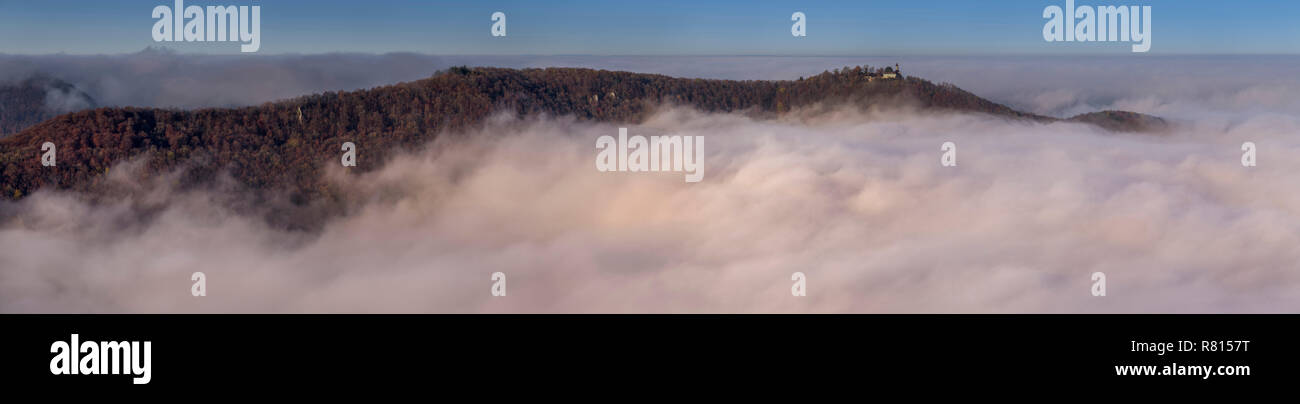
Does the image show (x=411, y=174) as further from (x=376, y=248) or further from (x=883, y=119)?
(x=883, y=119)

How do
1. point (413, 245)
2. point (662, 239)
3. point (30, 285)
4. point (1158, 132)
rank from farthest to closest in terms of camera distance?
point (1158, 132), point (413, 245), point (662, 239), point (30, 285)

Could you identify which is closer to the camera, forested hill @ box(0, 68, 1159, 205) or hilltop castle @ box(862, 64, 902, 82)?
forested hill @ box(0, 68, 1159, 205)

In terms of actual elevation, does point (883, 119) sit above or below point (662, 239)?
above

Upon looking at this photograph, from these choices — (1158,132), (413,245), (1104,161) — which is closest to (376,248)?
(413,245)

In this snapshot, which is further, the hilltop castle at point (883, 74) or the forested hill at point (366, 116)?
the hilltop castle at point (883, 74)

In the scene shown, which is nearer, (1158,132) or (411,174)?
(411,174)

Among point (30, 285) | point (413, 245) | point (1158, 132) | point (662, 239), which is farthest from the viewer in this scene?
point (1158, 132)

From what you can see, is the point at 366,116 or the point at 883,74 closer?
the point at 366,116

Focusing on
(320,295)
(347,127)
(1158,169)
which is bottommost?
(320,295)
